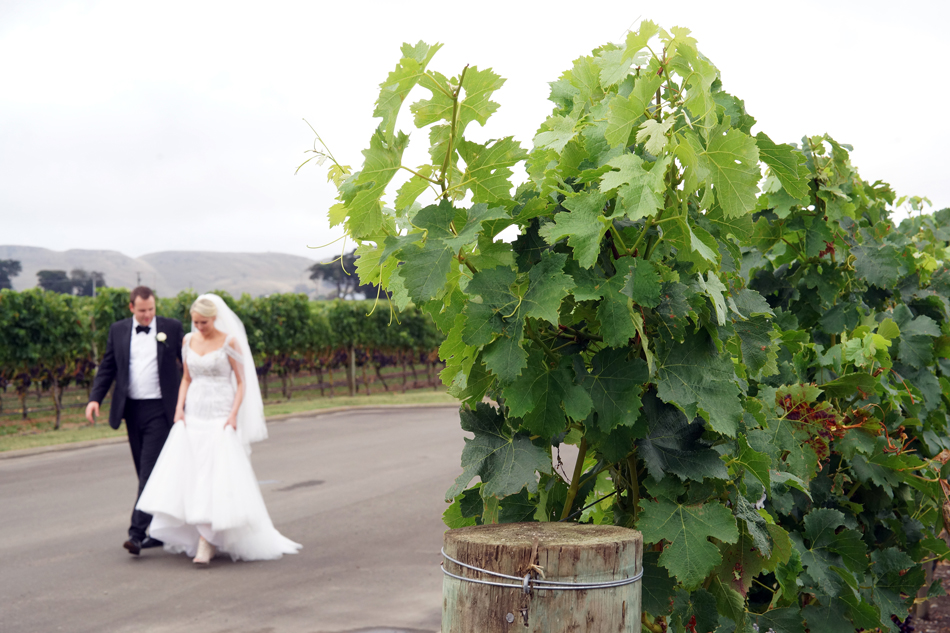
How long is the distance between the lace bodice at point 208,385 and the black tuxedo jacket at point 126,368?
0.36 m

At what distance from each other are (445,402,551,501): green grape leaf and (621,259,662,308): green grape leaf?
0.33 metres

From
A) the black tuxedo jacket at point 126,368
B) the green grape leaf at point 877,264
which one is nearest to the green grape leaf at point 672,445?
the green grape leaf at point 877,264

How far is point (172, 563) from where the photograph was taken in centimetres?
601

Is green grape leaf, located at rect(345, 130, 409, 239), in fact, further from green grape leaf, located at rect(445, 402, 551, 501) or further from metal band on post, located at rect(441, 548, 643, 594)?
metal band on post, located at rect(441, 548, 643, 594)

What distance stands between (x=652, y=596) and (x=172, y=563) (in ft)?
18.1

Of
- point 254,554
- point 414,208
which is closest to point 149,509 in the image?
point 254,554

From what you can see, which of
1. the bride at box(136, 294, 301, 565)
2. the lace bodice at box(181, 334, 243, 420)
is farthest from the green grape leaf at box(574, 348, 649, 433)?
the lace bodice at box(181, 334, 243, 420)

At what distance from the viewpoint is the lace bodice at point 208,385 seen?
635 centimetres

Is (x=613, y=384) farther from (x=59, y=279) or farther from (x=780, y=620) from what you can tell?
(x=59, y=279)

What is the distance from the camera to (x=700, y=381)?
1392mm

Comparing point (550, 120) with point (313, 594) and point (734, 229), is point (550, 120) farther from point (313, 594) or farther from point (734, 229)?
point (313, 594)

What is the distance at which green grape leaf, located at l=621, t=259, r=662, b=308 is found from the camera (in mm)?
1303

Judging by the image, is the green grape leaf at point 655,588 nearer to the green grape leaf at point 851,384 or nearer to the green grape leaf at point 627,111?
the green grape leaf at point 627,111

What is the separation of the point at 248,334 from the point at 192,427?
13.0m
